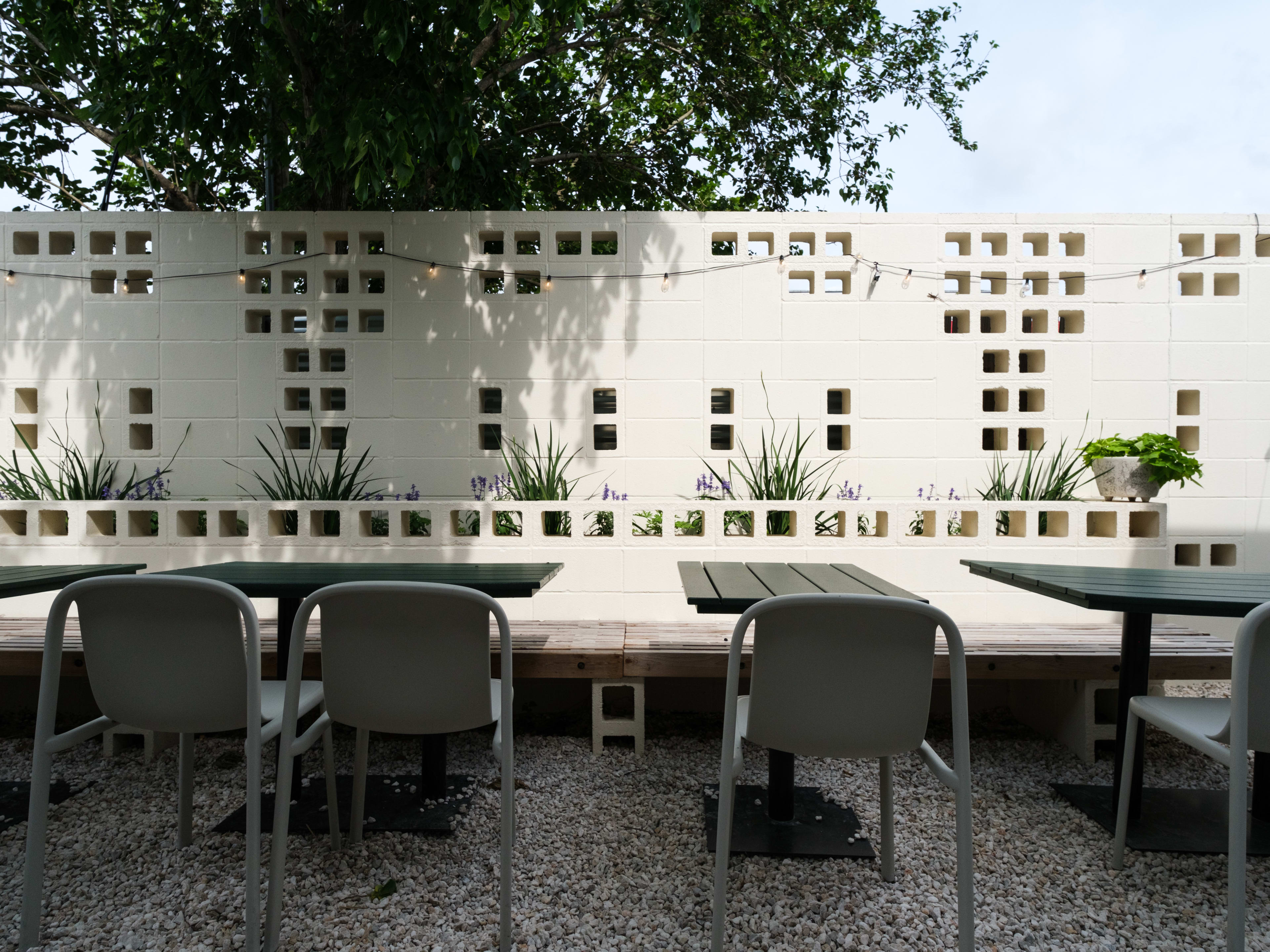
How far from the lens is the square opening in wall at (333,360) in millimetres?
4555

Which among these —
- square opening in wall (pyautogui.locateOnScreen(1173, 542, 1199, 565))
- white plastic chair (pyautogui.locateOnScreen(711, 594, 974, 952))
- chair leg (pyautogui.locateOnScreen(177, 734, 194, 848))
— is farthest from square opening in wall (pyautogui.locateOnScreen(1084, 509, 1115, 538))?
chair leg (pyautogui.locateOnScreen(177, 734, 194, 848))

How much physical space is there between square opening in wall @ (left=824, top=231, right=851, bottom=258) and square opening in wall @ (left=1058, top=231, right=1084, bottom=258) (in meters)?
1.28

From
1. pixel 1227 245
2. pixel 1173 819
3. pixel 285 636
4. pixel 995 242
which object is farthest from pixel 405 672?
pixel 1227 245

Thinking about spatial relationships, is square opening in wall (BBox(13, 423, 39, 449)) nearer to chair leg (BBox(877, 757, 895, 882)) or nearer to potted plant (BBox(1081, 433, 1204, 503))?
chair leg (BBox(877, 757, 895, 882))

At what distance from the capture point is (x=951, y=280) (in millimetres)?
4645

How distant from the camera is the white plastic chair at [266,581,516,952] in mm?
1554

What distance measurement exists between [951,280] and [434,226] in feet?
10.9

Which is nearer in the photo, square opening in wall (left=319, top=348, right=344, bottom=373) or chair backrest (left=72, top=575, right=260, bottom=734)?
chair backrest (left=72, top=575, right=260, bottom=734)

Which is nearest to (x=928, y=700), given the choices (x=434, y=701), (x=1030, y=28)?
(x=434, y=701)

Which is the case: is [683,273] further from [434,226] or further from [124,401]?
[124,401]

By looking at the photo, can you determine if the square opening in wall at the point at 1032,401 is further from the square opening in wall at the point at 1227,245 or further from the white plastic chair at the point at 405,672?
the white plastic chair at the point at 405,672

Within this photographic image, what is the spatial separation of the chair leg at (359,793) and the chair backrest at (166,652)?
43 centimetres

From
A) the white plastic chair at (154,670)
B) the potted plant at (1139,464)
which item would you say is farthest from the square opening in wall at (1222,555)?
the white plastic chair at (154,670)

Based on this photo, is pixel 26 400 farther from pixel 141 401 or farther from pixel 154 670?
pixel 154 670
